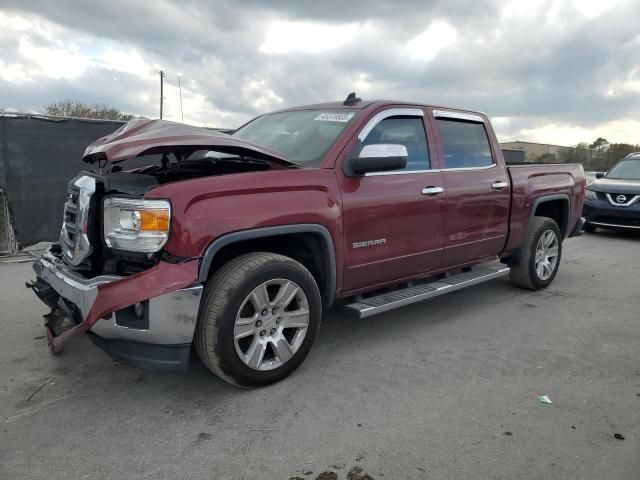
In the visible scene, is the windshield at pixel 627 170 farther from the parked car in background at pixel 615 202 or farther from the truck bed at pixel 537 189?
the truck bed at pixel 537 189

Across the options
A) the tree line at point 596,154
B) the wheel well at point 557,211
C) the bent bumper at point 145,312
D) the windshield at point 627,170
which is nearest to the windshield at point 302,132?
the bent bumper at point 145,312

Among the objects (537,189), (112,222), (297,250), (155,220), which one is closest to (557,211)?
(537,189)

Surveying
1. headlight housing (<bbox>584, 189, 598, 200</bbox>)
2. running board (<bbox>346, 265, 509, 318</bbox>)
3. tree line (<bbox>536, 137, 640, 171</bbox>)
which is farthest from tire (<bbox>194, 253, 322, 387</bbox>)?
tree line (<bbox>536, 137, 640, 171</bbox>)

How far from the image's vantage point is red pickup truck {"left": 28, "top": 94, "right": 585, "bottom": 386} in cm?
280

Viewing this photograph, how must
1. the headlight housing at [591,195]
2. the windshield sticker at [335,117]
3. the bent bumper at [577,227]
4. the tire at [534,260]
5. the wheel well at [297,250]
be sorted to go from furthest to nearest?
the headlight housing at [591,195] < the bent bumper at [577,227] < the tire at [534,260] < the windshield sticker at [335,117] < the wheel well at [297,250]

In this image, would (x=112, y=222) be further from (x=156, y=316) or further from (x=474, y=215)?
(x=474, y=215)

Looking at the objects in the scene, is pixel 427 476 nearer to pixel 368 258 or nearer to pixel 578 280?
pixel 368 258

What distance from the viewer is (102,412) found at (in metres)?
2.93

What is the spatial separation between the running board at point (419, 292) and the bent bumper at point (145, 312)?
1.32 metres

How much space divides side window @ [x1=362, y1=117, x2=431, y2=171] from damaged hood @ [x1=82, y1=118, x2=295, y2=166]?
0.97 meters

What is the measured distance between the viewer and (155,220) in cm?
278

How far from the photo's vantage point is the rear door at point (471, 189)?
4.35 m

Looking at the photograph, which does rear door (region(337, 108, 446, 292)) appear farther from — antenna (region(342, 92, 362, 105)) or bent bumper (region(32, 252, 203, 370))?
bent bumper (region(32, 252, 203, 370))

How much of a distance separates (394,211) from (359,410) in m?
1.51
